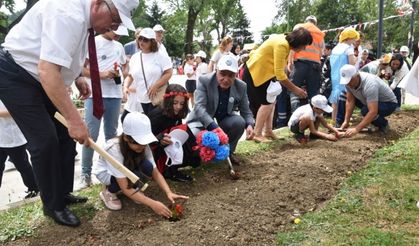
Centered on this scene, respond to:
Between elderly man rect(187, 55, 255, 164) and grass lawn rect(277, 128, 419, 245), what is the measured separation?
132 cm

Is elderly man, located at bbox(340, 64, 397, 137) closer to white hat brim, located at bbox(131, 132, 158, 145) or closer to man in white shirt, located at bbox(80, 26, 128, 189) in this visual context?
man in white shirt, located at bbox(80, 26, 128, 189)

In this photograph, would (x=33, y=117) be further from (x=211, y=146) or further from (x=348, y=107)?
(x=348, y=107)

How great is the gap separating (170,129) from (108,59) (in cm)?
108

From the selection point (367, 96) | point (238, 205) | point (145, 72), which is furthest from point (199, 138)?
point (367, 96)

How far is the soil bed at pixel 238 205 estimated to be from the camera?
285 cm

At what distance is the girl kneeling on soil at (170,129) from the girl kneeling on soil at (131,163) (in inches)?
20.2

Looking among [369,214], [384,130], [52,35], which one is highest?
[52,35]

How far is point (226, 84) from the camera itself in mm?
4391

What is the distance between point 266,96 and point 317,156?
3.80 ft

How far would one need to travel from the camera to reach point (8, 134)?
3.96 metres

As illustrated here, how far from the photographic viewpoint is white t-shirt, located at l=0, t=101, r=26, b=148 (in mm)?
3941

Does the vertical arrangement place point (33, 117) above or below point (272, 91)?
above

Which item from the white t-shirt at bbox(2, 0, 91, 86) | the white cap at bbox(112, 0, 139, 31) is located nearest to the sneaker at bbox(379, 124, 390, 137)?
the white cap at bbox(112, 0, 139, 31)

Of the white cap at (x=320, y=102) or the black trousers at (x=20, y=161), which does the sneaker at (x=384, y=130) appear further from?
the black trousers at (x=20, y=161)
